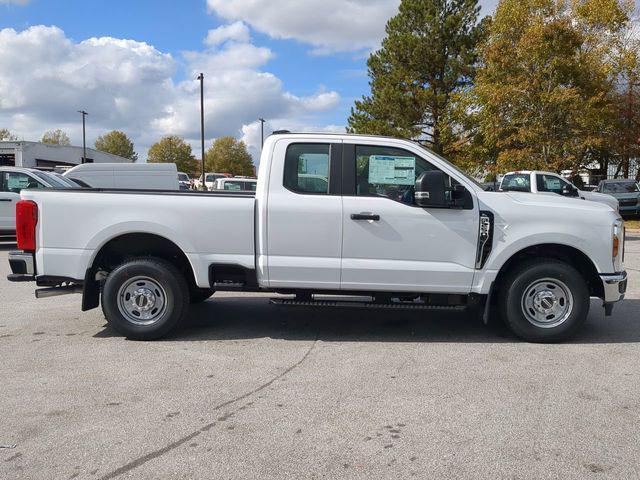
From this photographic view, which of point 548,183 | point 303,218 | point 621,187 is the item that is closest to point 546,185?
point 548,183

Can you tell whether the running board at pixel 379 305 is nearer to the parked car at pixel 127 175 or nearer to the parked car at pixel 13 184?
the parked car at pixel 13 184

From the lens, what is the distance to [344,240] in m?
5.38

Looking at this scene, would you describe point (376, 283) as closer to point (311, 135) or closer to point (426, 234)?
point (426, 234)

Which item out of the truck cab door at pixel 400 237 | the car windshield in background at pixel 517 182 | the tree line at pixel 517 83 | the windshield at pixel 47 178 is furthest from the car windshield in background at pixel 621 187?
the truck cab door at pixel 400 237

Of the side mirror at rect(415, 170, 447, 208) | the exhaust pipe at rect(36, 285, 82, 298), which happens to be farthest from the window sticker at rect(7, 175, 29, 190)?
the side mirror at rect(415, 170, 447, 208)

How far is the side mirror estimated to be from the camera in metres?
5.17

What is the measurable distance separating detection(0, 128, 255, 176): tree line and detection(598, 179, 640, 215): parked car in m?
82.0

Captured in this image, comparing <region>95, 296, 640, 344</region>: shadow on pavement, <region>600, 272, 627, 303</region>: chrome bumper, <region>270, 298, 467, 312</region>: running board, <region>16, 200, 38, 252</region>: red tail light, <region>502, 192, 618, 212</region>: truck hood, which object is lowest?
<region>95, 296, 640, 344</region>: shadow on pavement

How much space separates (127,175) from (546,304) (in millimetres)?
15230

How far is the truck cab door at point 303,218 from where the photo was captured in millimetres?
5387

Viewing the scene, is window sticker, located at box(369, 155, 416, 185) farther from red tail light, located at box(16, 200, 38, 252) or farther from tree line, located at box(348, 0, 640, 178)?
tree line, located at box(348, 0, 640, 178)

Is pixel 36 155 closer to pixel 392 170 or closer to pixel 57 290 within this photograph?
pixel 57 290

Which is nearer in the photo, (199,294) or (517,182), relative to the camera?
(199,294)

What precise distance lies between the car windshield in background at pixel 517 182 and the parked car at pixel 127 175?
1020 cm
